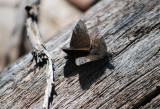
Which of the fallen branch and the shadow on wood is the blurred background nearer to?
the fallen branch

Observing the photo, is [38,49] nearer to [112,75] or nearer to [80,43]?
[80,43]

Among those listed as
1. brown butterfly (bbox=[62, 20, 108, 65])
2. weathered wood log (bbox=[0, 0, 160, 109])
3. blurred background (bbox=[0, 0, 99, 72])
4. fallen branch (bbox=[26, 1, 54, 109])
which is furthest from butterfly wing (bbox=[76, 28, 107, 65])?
blurred background (bbox=[0, 0, 99, 72])

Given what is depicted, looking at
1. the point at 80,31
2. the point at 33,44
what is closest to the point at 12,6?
the point at 33,44

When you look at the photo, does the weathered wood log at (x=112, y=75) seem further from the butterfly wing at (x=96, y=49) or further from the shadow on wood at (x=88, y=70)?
the butterfly wing at (x=96, y=49)

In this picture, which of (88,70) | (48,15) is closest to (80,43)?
(88,70)

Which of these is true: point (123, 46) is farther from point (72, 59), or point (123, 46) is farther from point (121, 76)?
point (72, 59)

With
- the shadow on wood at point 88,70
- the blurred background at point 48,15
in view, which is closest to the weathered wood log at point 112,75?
the shadow on wood at point 88,70
